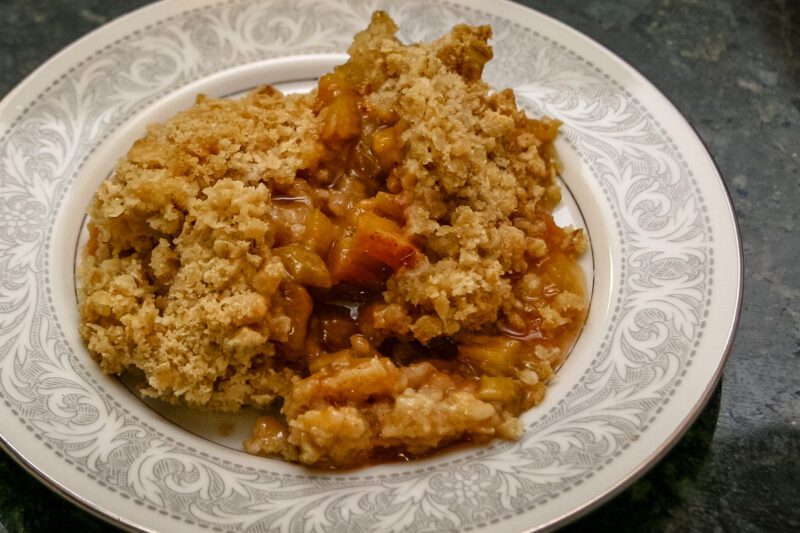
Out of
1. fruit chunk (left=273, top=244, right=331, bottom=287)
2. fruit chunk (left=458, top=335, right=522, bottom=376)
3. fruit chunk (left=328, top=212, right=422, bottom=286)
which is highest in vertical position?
fruit chunk (left=328, top=212, right=422, bottom=286)

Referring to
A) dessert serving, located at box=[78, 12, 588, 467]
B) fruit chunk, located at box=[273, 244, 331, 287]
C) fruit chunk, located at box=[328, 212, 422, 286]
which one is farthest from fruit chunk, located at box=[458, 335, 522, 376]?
fruit chunk, located at box=[273, 244, 331, 287]

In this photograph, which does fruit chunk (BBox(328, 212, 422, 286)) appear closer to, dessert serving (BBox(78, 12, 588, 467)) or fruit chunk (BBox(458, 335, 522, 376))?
dessert serving (BBox(78, 12, 588, 467))

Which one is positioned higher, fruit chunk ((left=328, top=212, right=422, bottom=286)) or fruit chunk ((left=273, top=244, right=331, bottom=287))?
fruit chunk ((left=328, top=212, right=422, bottom=286))

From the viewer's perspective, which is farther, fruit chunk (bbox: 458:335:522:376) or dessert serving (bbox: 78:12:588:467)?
fruit chunk (bbox: 458:335:522:376)

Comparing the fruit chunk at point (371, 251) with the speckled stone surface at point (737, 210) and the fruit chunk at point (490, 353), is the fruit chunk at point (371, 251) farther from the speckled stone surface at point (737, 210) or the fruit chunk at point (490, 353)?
the speckled stone surface at point (737, 210)

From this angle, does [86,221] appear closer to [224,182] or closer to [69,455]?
[224,182]

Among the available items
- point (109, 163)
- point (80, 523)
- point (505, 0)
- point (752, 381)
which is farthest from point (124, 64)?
point (752, 381)

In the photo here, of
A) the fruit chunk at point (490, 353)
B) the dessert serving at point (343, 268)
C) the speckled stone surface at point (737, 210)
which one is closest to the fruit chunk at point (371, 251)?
the dessert serving at point (343, 268)
